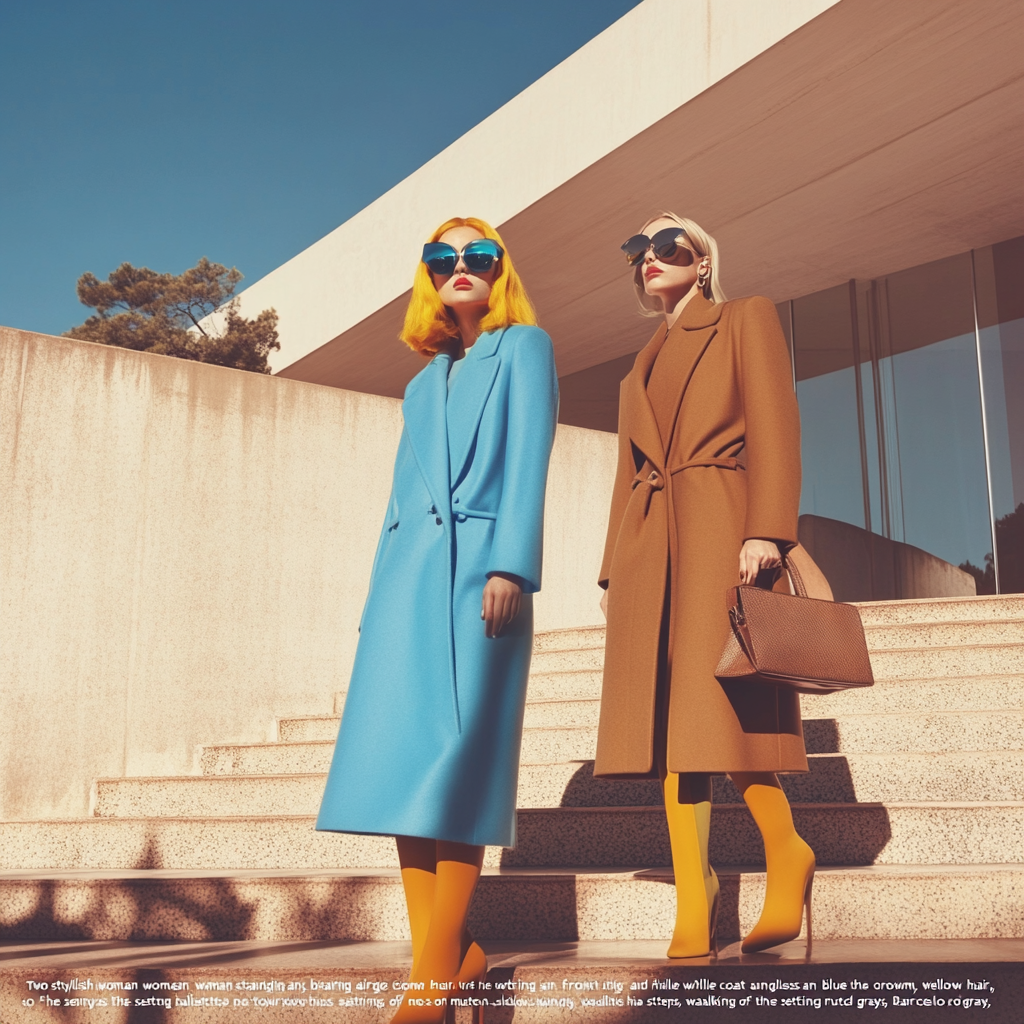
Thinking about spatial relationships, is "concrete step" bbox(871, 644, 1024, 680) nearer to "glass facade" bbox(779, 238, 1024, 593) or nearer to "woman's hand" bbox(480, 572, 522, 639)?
"woman's hand" bbox(480, 572, 522, 639)

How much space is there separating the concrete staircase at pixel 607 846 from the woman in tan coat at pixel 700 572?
1.71 ft

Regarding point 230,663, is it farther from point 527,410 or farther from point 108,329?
point 108,329

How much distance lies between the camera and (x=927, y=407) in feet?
33.4

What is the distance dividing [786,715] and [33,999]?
84.3 inches

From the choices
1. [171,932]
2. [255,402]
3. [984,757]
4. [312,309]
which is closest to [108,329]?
[312,309]

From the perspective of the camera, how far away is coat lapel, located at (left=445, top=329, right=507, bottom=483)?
8.78ft

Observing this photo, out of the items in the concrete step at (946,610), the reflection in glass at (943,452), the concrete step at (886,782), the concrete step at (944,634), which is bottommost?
the concrete step at (886,782)

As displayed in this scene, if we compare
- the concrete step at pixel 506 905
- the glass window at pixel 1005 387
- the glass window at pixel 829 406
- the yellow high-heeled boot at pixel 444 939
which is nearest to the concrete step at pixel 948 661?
the concrete step at pixel 506 905

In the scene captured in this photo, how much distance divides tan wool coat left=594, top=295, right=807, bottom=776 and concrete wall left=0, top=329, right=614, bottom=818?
3738 mm

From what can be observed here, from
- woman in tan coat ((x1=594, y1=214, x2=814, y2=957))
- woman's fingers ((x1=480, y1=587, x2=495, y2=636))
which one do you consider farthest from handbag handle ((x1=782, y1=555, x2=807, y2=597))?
woman's fingers ((x1=480, y1=587, x2=495, y2=636))

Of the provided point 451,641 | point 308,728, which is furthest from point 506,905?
point 308,728

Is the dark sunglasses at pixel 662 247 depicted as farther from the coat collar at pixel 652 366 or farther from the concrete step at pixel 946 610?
the concrete step at pixel 946 610

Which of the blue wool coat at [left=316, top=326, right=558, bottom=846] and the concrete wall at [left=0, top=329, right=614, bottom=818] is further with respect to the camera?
the concrete wall at [left=0, top=329, right=614, bottom=818]

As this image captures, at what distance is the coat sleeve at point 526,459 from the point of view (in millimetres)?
2514
